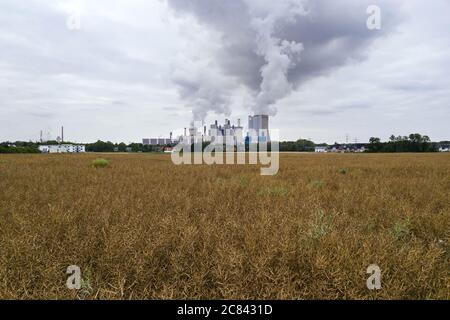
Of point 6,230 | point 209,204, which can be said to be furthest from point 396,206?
point 6,230

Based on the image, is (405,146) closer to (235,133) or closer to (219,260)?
(235,133)

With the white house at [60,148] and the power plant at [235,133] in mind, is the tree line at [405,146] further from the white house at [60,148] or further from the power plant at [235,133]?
the white house at [60,148]

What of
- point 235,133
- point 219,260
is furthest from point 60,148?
point 219,260

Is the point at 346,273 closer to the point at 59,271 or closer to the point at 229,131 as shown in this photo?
the point at 59,271

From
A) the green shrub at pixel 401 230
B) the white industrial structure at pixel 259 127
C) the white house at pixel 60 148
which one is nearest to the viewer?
the green shrub at pixel 401 230

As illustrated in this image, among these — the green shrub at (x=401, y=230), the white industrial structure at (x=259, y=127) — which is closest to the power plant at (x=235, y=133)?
the white industrial structure at (x=259, y=127)

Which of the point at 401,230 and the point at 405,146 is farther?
the point at 405,146

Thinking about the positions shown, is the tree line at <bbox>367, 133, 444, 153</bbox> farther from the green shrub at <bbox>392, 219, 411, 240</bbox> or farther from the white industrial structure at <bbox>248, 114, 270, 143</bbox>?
the green shrub at <bbox>392, 219, 411, 240</bbox>

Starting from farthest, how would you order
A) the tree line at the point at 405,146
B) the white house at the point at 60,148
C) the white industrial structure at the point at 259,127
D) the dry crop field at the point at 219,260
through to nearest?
the white house at the point at 60,148
the tree line at the point at 405,146
the white industrial structure at the point at 259,127
the dry crop field at the point at 219,260

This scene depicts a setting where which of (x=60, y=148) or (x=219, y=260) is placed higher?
(x=60, y=148)

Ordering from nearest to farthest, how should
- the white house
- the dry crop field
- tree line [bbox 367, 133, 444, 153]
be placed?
the dry crop field → tree line [bbox 367, 133, 444, 153] → the white house

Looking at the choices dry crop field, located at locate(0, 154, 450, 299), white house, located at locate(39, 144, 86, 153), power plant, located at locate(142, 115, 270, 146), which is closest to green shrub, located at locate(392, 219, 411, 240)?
dry crop field, located at locate(0, 154, 450, 299)
